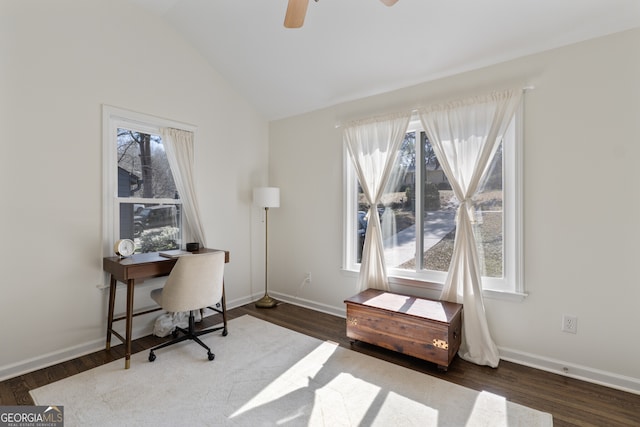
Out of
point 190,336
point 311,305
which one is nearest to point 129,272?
point 190,336

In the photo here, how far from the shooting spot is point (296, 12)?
1837 millimetres

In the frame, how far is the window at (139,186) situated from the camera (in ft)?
9.29

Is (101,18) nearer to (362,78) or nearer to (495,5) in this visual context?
(362,78)

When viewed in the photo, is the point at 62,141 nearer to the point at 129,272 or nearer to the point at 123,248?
the point at 123,248

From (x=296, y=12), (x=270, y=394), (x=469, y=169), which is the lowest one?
(x=270, y=394)

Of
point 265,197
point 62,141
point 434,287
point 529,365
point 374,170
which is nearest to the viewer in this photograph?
point 529,365

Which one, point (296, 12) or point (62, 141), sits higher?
point (296, 12)

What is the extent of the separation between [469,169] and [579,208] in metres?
0.82

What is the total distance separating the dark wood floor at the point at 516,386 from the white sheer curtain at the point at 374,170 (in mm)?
717

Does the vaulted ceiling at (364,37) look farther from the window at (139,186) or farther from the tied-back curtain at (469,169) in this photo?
the window at (139,186)

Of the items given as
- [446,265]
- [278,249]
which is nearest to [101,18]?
[278,249]

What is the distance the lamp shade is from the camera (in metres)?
3.81

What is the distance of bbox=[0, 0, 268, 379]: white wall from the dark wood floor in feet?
0.69

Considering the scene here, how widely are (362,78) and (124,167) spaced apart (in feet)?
8.35
